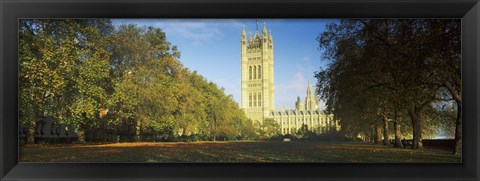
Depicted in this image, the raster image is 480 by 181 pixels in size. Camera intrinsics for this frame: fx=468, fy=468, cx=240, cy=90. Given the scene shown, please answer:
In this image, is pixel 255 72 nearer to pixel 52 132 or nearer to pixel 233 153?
pixel 233 153

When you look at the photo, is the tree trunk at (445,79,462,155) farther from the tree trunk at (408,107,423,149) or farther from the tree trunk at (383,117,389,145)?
the tree trunk at (383,117,389,145)

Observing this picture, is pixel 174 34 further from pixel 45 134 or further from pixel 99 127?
pixel 45 134

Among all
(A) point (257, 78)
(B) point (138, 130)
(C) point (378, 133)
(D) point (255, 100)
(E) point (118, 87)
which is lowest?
(C) point (378, 133)

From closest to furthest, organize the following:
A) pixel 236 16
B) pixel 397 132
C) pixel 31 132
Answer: pixel 236 16 → pixel 31 132 → pixel 397 132

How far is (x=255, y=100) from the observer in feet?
30.0

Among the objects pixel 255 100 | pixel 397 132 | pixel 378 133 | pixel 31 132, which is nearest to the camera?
pixel 31 132

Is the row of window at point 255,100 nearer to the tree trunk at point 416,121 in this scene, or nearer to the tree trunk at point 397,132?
the tree trunk at point 397,132

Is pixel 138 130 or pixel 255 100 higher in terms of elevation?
pixel 255 100

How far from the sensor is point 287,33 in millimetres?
8820

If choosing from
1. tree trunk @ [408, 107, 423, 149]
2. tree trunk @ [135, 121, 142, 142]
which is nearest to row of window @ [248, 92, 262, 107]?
tree trunk @ [135, 121, 142, 142]

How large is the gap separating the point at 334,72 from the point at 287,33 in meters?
1.38

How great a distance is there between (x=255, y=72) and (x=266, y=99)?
1.89 ft

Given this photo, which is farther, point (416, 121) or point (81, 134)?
point (416, 121)

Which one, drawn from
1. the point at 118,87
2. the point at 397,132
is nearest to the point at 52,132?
the point at 118,87
